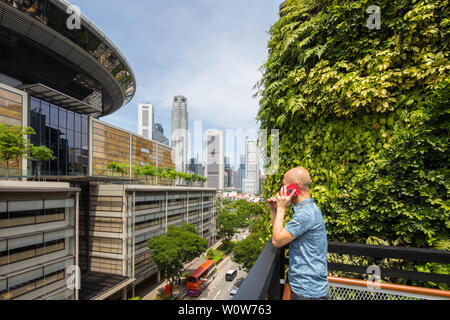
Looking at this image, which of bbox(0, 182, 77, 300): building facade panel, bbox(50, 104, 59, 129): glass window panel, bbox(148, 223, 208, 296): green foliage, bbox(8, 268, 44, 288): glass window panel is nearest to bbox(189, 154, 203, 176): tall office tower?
bbox(50, 104, 59, 129): glass window panel

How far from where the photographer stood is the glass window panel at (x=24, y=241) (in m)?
10.5

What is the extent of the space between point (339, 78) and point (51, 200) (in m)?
15.7

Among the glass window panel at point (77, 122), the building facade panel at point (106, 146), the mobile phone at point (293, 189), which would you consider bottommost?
the mobile phone at point (293, 189)

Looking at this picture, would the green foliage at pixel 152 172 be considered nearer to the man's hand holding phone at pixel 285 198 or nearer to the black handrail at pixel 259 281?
the man's hand holding phone at pixel 285 198

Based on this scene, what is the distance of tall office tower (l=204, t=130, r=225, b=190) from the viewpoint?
78.4 meters

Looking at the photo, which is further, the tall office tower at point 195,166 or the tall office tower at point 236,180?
the tall office tower at point 236,180

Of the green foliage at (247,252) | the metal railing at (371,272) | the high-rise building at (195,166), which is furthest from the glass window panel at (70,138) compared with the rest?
the high-rise building at (195,166)

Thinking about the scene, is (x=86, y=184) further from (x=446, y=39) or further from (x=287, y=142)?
(x=446, y=39)

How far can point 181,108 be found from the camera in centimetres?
15725

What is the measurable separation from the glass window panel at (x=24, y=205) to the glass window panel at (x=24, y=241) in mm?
1560

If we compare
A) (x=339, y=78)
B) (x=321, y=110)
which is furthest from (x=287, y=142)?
(x=339, y=78)

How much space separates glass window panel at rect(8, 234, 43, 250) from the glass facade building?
41.3ft

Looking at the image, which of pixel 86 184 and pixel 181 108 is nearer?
pixel 86 184

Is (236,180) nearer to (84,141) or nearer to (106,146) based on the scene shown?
(106,146)
